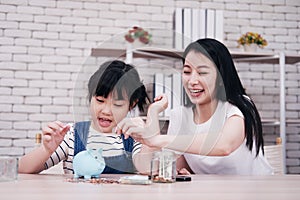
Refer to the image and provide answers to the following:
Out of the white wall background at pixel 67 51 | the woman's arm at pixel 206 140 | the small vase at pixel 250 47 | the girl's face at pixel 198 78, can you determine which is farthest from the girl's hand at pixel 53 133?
the small vase at pixel 250 47

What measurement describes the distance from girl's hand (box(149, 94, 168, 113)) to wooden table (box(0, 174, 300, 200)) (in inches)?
7.2

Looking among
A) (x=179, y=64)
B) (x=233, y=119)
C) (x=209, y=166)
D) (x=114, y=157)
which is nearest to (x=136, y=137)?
(x=114, y=157)

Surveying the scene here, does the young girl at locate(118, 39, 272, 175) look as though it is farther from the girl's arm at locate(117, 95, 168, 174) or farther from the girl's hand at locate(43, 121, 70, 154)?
the girl's hand at locate(43, 121, 70, 154)

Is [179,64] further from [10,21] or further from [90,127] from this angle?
[10,21]

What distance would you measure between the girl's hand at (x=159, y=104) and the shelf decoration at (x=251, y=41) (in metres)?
2.16

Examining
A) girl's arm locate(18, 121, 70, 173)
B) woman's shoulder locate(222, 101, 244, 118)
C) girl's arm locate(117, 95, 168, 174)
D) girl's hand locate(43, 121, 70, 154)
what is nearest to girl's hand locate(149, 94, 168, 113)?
girl's arm locate(117, 95, 168, 174)

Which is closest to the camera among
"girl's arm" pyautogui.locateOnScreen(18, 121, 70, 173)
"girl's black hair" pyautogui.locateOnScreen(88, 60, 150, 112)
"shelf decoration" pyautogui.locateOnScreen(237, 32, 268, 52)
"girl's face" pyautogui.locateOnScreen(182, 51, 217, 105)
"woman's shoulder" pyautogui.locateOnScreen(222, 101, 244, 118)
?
"girl's black hair" pyautogui.locateOnScreen(88, 60, 150, 112)

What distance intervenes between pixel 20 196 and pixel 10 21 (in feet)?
8.53

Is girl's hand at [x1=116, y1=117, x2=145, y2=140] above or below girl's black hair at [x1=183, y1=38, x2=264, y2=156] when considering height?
below

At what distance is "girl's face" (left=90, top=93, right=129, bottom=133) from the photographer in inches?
41.3

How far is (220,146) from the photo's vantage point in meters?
1.40

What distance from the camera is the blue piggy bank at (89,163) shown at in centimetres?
111

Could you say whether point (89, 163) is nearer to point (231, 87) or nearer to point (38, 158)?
point (38, 158)

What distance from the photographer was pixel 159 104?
1115mm
